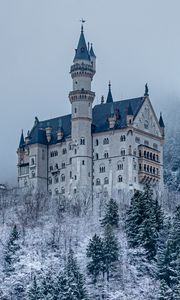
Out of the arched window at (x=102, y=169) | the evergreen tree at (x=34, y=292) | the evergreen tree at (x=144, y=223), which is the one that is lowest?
→ the evergreen tree at (x=34, y=292)

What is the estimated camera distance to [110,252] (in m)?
115

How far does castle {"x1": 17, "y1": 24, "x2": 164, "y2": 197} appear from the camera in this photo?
145 m

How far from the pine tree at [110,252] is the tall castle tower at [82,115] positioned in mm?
29329

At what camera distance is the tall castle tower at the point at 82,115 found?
146m

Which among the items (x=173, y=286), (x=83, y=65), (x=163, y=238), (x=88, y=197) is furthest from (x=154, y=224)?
(x=83, y=65)

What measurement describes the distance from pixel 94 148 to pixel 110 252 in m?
33.9

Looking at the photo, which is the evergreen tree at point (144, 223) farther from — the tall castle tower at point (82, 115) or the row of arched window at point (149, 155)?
the tall castle tower at point (82, 115)

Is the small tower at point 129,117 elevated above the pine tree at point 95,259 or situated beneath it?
elevated above

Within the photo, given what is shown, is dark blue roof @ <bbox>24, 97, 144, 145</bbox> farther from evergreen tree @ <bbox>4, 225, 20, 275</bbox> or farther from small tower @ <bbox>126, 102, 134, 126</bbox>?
evergreen tree @ <bbox>4, 225, 20, 275</bbox>

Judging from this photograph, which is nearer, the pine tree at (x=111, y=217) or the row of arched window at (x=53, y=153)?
the pine tree at (x=111, y=217)

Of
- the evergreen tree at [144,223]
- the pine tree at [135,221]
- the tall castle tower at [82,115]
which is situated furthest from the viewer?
the tall castle tower at [82,115]

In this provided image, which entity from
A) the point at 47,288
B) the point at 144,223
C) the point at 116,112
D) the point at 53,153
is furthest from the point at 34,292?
the point at 53,153

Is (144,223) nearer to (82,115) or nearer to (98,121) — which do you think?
(82,115)

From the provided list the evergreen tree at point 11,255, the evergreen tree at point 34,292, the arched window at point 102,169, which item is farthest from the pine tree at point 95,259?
the arched window at point 102,169
